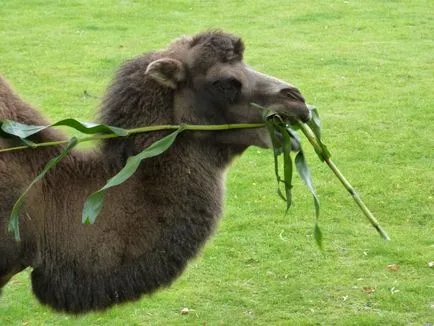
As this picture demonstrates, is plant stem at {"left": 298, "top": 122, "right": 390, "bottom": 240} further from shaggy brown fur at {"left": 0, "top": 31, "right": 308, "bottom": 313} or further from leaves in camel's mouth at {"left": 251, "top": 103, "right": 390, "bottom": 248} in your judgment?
shaggy brown fur at {"left": 0, "top": 31, "right": 308, "bottom": 313}

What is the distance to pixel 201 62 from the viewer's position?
5.28 metres

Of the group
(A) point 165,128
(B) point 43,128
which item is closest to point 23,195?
(B) point 43,128

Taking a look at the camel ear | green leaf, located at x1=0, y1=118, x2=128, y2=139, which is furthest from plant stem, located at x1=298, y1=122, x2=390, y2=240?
green leaf, located at x1=0, y1=118, x2=128, y2=139

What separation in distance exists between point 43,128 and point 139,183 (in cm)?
58

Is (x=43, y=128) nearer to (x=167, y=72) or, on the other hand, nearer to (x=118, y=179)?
(x=118, y=179)

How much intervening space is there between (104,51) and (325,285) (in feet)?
29.5

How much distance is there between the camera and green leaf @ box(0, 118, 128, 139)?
16.1 ft

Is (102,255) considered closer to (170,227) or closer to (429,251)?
(170,227)

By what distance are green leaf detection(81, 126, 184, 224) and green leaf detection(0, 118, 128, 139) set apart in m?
0.23

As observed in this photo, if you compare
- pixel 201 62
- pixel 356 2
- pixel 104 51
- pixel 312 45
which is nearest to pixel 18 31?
pixel 104 51

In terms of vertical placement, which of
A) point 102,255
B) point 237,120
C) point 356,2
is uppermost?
point 237,120

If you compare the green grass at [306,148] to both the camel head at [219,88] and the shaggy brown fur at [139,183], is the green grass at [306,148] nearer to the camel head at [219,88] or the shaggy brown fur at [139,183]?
the shaggy brown fur at [139,183]

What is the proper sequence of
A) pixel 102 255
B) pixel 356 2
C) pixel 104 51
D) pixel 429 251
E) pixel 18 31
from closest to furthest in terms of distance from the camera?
pixel 102 255
pixel 429 251
pixel 104 51
pixel 18 31
pixel 356 2

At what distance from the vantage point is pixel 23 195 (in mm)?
4676
